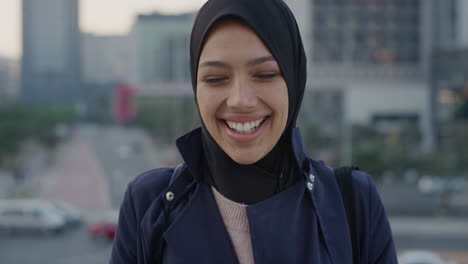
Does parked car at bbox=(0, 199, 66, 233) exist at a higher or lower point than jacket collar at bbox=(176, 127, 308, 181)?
lower

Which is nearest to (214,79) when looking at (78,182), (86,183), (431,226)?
(431,226)

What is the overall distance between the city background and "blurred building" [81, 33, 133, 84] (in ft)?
20.1

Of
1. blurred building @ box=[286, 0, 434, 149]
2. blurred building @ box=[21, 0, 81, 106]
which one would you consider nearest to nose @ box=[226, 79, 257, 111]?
blurred building @ box=[286, 0, 434, 149]

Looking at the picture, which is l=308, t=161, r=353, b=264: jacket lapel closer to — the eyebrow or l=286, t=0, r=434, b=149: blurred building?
the eyebrow

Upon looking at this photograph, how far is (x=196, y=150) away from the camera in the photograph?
43.5 inches

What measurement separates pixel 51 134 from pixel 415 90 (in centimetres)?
1856

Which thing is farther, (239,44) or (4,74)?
(4,74)

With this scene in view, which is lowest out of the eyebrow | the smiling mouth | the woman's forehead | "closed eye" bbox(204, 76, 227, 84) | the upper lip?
the smiling mouth

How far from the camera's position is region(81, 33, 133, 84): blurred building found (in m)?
61.9

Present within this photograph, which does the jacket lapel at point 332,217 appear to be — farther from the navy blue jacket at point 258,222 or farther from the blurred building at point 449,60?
the blurred building at point 449,60

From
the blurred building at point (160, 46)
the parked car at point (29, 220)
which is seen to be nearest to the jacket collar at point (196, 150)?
the parked car at point (29, 220)

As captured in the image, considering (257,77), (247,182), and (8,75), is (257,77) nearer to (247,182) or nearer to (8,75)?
(247,182)

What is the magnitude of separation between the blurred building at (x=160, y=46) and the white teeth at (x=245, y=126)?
4434 centimetres

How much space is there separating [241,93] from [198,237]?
0.86ft
